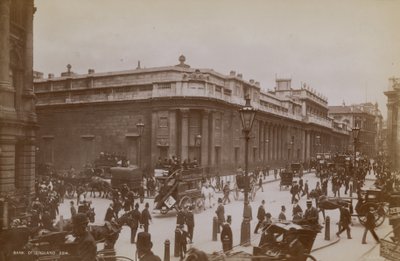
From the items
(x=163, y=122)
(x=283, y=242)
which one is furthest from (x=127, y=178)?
(x=283, y=242)

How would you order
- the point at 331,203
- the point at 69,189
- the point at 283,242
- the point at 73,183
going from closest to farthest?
the point at 283,242, the point at 331,203, the point at 69,189, the point at 73,183

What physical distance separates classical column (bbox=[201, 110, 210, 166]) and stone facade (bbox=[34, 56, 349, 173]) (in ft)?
0.29

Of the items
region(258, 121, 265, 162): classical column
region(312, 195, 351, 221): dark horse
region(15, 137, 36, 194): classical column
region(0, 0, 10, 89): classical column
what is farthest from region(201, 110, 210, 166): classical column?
region(312, 195, 351, 221): dark horse

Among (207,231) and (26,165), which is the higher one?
(26,165)

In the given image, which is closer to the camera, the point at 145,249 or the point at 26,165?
the point at 145,249

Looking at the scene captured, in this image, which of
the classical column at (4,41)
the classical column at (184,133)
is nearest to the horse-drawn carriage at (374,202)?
the classical column at (4,41)

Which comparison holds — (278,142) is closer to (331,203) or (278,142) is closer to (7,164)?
(331,203)

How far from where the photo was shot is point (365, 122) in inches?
3762

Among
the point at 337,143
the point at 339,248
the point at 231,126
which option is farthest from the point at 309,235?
the point at 337,143

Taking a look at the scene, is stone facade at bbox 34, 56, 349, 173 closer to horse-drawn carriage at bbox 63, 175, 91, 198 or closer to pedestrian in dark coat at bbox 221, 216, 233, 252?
horse-drawn carriage at bbox 63, 175, 91, 198

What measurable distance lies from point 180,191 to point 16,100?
30.6 ft

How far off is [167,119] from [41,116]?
14.4 metres

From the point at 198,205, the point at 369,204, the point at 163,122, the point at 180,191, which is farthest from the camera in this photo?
the point at 163,122

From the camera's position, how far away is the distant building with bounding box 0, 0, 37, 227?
1759cm
